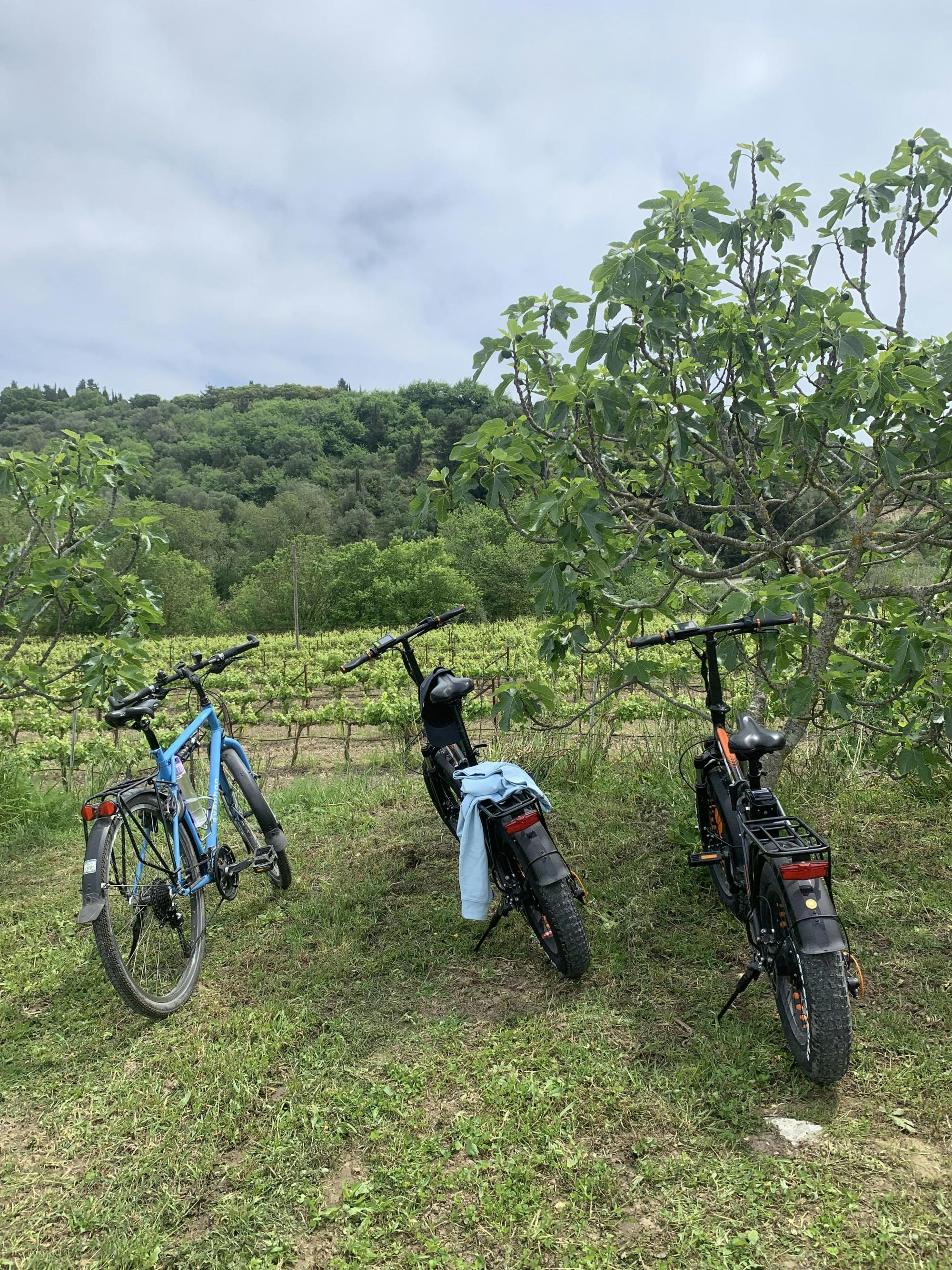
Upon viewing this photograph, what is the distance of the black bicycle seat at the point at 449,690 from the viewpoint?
10.4 ft

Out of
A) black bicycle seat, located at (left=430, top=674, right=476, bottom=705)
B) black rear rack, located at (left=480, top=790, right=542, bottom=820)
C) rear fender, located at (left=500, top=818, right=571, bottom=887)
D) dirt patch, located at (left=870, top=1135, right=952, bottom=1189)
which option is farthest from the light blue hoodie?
dirt patch, located at (left=870, top=1135, right=952, bottom=1189)

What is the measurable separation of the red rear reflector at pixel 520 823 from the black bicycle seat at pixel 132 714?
1434 mm

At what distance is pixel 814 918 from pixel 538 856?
92cm

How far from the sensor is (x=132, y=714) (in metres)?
2.97

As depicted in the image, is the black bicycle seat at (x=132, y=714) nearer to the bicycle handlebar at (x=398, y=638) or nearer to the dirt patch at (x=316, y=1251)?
the bicycle handlebar at (x=398, y=638)

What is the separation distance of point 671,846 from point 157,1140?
2467 millimetres

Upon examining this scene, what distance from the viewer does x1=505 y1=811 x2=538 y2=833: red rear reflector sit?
271 cm

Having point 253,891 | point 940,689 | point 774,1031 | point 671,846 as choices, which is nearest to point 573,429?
point 940,689

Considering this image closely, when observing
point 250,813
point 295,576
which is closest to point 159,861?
point 250,813

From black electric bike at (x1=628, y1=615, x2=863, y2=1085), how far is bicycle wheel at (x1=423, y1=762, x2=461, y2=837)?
102cm

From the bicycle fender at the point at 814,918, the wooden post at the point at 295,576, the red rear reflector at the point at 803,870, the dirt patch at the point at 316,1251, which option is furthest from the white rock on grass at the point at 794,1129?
the wooden post at the point at 295,576

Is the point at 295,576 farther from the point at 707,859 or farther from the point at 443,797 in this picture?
the point at 707,859

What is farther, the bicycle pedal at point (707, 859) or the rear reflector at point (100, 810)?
the bicycle pedal at point (707, 859)

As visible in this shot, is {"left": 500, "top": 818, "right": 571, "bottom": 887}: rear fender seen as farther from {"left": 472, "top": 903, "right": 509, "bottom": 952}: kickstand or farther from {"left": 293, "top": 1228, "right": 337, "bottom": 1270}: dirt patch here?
{"left": 293, "top": 1228, "right": 337, "bottom": 1270}: dirt patch
